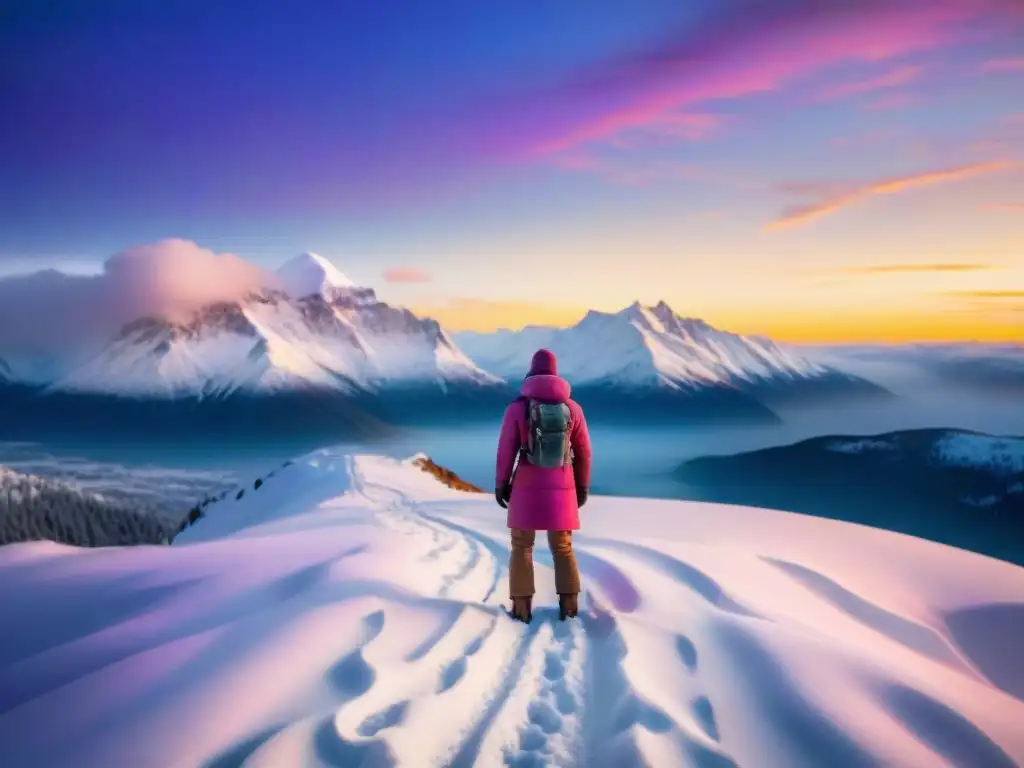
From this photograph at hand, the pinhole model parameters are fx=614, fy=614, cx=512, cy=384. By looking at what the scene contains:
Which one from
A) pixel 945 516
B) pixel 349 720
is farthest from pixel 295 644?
pixel 945 516

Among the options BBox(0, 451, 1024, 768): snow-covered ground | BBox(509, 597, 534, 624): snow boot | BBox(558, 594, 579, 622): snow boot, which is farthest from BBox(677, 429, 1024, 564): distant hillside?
BBox(509, 597, 534, 624): snow boot

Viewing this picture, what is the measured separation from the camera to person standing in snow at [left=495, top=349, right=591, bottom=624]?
18.6 feet

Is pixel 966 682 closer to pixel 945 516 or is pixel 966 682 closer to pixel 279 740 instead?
pixel 279 740

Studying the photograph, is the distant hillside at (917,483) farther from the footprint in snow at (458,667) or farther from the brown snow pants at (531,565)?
the footprint in snow at (458,667)

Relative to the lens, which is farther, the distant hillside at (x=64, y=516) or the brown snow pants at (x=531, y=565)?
the distant hillside at (x=64, y=516)

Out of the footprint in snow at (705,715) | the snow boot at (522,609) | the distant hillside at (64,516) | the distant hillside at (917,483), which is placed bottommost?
the distant hillside at (917,483)

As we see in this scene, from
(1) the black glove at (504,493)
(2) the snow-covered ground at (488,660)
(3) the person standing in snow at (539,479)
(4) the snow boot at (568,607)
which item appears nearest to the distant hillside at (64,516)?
(2) the snow-covered ground at (488,660)

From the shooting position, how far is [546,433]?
5652 mm

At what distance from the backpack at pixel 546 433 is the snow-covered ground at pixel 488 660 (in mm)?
1491

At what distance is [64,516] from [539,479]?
1904cm

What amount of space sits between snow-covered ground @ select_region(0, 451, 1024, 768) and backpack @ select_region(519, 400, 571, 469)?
4.89ft

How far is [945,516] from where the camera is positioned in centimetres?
12631

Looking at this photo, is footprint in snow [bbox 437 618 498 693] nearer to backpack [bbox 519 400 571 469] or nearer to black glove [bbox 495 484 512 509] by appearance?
black glove [bbox 495 484 512 509]

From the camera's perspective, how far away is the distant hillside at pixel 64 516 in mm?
16234
